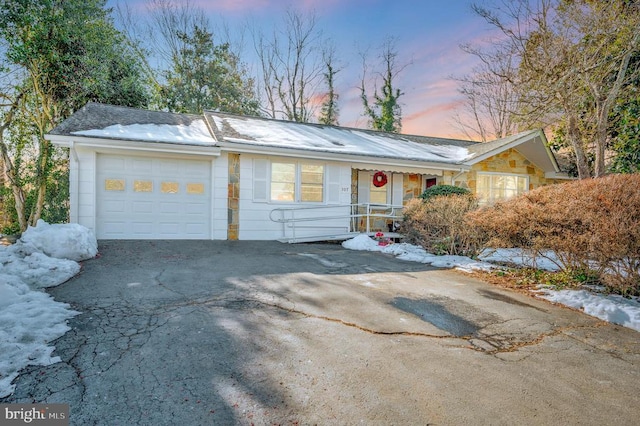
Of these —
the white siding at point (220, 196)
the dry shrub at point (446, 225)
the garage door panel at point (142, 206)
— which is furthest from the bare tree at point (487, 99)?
the garage door panel at point (142, 206)

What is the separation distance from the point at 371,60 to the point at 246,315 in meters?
26.2

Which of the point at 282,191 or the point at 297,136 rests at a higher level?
the point at 297,136

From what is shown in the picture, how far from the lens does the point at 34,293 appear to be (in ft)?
12.5

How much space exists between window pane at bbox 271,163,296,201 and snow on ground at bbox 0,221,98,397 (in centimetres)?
492

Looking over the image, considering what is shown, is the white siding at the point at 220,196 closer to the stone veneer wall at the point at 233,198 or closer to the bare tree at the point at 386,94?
the stone veneer wall at the point at 233,198

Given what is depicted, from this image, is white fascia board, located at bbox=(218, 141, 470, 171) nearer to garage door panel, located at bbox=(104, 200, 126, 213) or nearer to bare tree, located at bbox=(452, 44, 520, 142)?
bare tree, located at bbox=(452, 44, 520, 142)

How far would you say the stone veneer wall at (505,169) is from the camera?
12.6m

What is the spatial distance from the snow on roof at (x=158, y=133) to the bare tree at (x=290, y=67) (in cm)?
1455

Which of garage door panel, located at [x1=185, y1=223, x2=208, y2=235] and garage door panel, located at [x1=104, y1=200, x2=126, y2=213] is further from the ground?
garage door panel, located at [x1=104, y1=200, x2=126, y2=213]

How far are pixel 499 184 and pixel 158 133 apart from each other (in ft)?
40.7

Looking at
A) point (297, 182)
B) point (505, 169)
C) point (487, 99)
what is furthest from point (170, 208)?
point (487, 99)

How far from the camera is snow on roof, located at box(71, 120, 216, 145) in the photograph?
8266mm

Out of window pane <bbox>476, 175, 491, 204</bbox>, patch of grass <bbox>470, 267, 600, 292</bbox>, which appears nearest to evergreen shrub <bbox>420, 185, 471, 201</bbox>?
patch of grass <bbox>470, 267, 600, 292</bbox>

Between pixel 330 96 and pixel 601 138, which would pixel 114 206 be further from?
pixel 330 96
